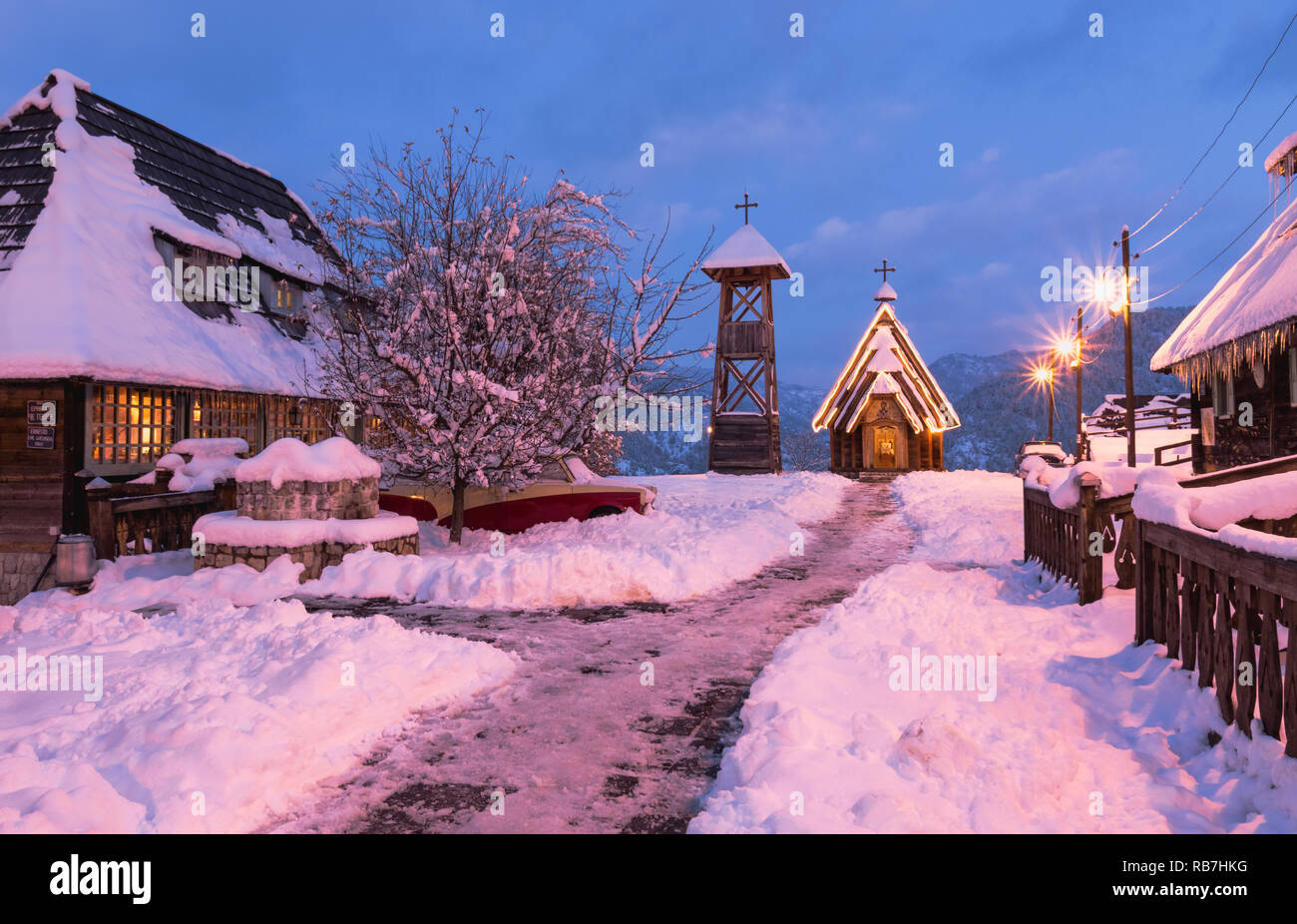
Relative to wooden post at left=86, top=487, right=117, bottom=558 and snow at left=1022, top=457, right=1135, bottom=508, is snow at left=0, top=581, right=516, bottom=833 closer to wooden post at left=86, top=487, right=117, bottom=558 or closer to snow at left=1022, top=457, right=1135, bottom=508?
wooden post at left=86, top=487, right=117, bottom=558

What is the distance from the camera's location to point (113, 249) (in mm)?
15000

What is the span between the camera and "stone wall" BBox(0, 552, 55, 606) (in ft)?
44.5

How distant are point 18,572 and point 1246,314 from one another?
21.6m

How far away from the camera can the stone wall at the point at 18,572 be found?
13578 mm

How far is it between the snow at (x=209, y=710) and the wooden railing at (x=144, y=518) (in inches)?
174

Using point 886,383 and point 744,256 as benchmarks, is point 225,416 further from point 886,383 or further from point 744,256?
point 886,383

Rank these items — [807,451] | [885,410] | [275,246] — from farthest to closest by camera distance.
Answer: [807,451] < [885,410] < [275,246]

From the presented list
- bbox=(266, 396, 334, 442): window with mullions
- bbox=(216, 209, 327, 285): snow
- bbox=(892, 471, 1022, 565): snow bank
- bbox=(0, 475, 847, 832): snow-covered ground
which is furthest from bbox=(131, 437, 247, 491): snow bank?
bbox=(892, 471, 1022, 565): snow bank

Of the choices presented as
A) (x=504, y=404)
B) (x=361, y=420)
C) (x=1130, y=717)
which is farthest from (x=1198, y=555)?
(x=361, y=420)

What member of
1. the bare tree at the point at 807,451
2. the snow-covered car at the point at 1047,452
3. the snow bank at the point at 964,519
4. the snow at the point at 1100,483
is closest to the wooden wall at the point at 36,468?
the snow bank at the point at 964,519

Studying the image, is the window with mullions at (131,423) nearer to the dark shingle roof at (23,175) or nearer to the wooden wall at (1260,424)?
the dark shingle roof at (23,175)

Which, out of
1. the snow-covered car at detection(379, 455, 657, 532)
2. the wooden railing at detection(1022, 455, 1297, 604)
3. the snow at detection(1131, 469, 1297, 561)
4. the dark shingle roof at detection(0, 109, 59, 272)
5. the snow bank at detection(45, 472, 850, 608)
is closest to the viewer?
the snow at detection(1131, 469, 1297, 561)

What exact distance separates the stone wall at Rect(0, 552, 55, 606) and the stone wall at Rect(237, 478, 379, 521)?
570cm

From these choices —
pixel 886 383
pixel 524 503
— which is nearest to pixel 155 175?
pixel 524 503
